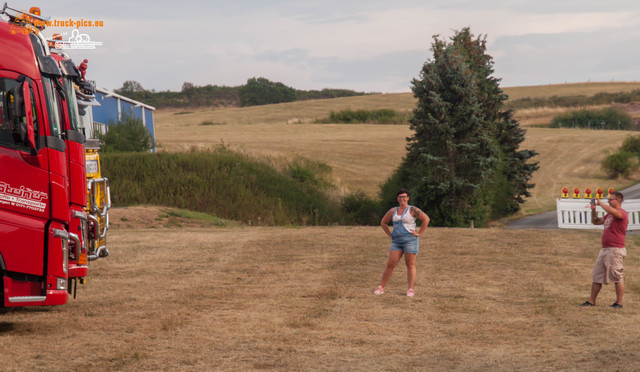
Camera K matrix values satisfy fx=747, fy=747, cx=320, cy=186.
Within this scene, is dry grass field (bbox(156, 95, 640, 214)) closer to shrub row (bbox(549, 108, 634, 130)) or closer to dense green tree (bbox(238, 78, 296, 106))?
shrub row (bbox(549, 108, 634, 130))

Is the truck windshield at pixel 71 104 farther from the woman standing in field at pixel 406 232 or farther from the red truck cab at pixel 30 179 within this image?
the woman standing in field at pixel 406 232

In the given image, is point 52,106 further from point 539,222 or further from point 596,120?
point 596,120

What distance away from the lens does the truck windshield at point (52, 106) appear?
9883 mm

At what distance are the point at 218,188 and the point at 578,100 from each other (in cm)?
8415

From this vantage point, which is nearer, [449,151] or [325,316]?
[325,316]

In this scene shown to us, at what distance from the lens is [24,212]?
31.6 feet

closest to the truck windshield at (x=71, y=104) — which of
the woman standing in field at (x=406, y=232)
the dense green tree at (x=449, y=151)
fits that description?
the woman standing in field at (x=406, y=232)

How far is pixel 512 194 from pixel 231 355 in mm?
39734

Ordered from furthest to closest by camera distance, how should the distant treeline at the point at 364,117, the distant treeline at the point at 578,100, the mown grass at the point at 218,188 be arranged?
the distant treeline at the point at 578,100
the distant treeline at the point at 364,117
the mown grass at the point at 218,188

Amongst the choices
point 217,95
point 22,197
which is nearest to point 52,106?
point 22,197

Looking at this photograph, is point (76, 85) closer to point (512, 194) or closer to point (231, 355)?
point (231, 355)

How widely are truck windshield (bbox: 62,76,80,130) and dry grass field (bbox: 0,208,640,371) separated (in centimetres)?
293

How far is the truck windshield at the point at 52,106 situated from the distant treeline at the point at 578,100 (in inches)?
3953

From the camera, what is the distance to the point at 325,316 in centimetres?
1169
